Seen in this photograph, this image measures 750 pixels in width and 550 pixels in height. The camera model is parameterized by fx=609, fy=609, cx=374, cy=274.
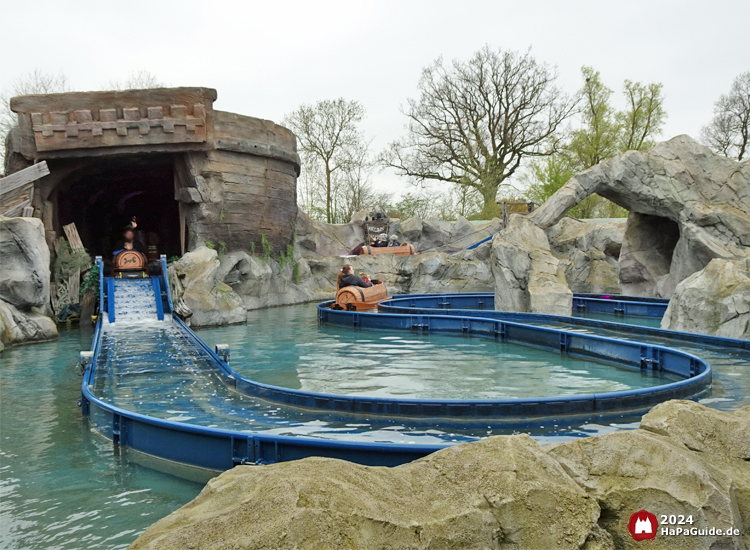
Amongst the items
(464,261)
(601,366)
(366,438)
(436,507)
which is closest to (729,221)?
(601,366)

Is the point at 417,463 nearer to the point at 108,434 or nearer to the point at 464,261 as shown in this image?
the point at 108,434

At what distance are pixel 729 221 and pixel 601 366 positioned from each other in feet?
26.2

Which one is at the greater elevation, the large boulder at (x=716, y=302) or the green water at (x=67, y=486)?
the large boulder at (x=716, y=302)

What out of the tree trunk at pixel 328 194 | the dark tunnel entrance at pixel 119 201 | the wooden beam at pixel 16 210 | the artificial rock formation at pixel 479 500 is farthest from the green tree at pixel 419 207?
the artificial rock formation at pixel 479 500

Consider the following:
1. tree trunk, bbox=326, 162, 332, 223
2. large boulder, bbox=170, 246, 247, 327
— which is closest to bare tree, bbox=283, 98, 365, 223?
tree trunk, bbox=326, 162, 332, 223

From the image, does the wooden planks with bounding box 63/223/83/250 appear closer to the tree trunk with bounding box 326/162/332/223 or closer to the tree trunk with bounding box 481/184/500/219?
the tree trunk with bounding box 326/162/332/223

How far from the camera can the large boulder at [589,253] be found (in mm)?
20312

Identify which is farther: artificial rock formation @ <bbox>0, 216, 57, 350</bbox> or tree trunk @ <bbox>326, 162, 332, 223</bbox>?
tree trunk @ <bbox>326, 162, 332, 223</bbox>

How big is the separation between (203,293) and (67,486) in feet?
31.5

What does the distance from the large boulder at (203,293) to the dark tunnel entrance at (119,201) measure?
3758 mm

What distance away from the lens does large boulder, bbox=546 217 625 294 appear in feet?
66.6

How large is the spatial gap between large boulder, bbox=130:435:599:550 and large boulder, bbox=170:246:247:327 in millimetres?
11315

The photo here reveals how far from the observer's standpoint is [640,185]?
1511 cm

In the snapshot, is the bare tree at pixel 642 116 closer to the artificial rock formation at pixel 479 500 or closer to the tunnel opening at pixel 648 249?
the tunnel opening at pixel 648 249
